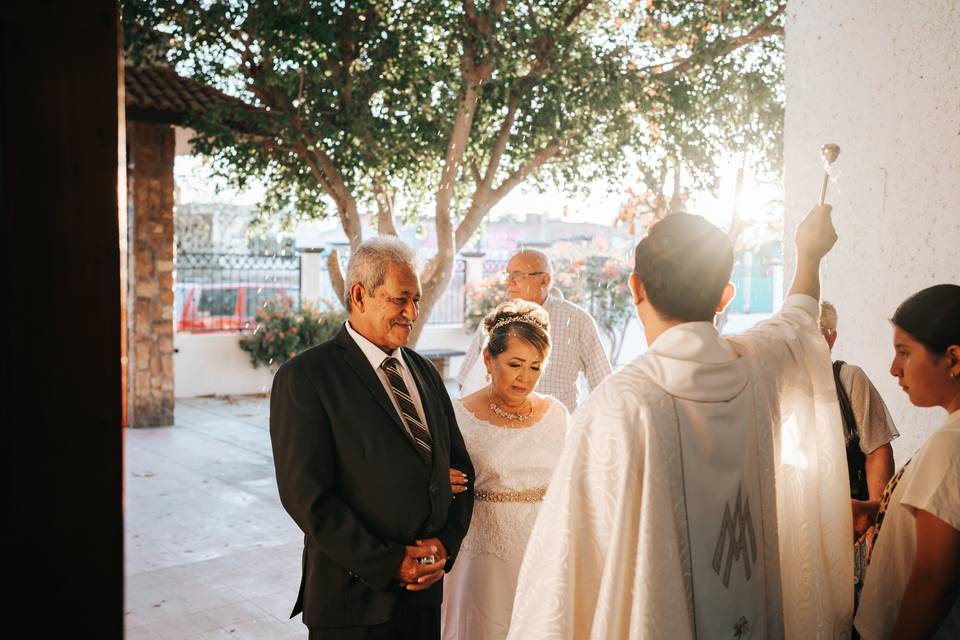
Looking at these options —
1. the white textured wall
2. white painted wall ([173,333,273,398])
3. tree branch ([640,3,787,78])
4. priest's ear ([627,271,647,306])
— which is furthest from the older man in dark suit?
white painted wall ([173,333,273,398])

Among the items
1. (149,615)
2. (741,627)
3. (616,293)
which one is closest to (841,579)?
(741,627)

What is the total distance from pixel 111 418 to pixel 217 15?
25.9 ft

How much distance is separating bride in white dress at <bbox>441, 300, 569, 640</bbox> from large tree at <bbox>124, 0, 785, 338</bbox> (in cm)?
517

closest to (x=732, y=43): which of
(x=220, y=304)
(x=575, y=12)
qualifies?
(x=575, y=12)

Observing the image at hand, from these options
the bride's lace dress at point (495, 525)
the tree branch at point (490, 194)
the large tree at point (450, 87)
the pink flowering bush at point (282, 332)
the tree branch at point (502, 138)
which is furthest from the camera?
the pink flowering bush at point (282, 332)

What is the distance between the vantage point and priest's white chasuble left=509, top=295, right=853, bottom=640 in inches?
68.9

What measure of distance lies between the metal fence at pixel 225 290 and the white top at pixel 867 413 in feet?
41.2

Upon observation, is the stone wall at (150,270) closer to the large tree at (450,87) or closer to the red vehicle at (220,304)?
the large tree at (450,87)

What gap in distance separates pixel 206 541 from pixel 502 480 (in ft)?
13.2

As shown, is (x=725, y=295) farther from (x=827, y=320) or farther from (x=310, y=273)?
(x=310, y=273)

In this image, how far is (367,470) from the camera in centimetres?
257

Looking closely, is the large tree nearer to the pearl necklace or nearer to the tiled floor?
the tiled floor

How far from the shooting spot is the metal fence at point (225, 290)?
47.7ft

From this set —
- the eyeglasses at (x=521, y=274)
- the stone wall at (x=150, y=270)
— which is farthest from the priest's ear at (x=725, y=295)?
the stone wall at (x=150, y=270)
